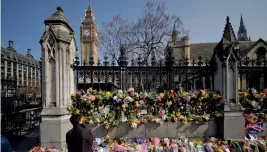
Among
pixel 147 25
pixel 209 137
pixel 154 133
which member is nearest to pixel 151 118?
pixel 154 133

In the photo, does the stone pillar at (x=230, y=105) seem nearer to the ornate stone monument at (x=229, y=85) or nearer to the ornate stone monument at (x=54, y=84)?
the ornate stone monument at (x=229, y=85)

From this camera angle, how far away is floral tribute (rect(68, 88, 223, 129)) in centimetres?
604

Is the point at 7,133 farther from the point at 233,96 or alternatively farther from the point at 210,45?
the point at 210,45

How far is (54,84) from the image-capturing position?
224 inches

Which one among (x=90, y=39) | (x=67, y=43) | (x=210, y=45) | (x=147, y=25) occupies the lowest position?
(x=67, y=43)

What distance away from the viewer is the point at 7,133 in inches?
297

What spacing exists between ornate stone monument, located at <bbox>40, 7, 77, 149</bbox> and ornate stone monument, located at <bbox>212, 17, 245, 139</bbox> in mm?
5512

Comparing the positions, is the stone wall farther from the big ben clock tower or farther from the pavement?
the big ben clock tower

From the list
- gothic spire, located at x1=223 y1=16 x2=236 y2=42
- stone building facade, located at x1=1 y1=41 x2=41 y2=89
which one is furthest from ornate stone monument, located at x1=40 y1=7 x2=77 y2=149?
stone building facade, located at x1=1 y1=41 x2=41 y2=89

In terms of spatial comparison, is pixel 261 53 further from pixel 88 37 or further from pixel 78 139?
pixel 88 37

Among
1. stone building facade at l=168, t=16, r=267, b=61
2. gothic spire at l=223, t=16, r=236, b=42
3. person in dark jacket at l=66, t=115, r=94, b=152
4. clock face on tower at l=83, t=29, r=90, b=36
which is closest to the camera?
person in dark jacket at l=66, t=115, r=94, b=152

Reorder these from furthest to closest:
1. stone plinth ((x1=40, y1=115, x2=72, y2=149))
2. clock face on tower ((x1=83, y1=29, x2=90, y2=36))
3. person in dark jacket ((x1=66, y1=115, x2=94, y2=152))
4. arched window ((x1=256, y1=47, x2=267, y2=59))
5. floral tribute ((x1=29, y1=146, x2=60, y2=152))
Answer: clock face on tower ((x1=83, y1=29, x2=90, y2=36))
arched window ((x1=256, y1=47, x2=267, y2=59))
stone plinth ((x1=40, y1=115, x2=72, y2=149))
floral tribute ((x1=29, y1=146, x2=60, y2=152))
person in dark jacket ((x1=66, y1=115, x2=94, y2=152))

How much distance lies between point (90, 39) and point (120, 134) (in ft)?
265

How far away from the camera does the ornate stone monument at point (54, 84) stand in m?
5.47
